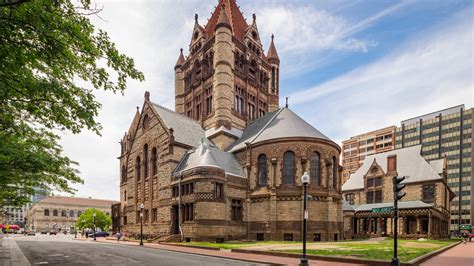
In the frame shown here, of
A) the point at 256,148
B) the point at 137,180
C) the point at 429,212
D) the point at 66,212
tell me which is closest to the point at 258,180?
the point at 256,148

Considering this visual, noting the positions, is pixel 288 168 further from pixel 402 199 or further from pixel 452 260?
pixel 402 199

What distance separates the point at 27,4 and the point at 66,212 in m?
125

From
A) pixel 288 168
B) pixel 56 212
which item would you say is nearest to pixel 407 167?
pixel 288 168

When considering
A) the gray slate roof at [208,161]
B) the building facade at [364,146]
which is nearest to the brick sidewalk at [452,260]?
the gray slate roof at [208,161]

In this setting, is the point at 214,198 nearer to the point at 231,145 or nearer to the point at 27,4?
the point at 231,145

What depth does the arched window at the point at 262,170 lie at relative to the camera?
34.3m

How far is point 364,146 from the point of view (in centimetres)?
13088

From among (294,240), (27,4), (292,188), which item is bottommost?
(294,240)

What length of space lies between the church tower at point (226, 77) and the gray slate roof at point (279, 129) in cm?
317

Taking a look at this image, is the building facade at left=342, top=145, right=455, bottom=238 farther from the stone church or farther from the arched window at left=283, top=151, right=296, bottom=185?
the arched window at left=283, top=151, right=296, bottom=185

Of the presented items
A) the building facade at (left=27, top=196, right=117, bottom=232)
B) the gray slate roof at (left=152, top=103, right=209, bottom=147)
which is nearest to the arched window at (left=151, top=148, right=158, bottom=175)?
the gray slate roof at (left=152, top=103, right=209, bottom=147)

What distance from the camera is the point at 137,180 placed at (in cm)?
4141

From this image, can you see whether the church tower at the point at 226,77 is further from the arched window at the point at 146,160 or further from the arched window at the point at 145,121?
the arched window at the point at 146,160

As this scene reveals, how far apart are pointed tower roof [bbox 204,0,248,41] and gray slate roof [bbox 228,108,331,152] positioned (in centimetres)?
1638
